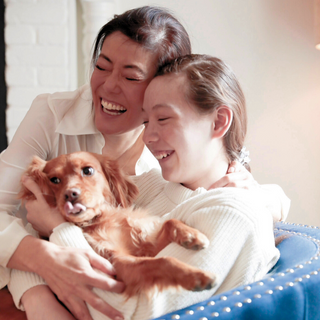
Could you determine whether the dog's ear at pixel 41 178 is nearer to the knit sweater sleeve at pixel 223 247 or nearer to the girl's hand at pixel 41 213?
the girl's hand at pixel 41 213

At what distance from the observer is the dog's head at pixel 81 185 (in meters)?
1.03

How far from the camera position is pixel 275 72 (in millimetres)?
3051

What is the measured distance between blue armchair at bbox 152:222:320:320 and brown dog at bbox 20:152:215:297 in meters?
0.13

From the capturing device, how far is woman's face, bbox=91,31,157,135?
4.73 feet

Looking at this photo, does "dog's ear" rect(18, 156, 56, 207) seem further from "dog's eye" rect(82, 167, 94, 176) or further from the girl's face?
the girl's face

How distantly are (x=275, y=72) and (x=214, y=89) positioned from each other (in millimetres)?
1902

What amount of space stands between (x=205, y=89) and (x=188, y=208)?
0.50 metres

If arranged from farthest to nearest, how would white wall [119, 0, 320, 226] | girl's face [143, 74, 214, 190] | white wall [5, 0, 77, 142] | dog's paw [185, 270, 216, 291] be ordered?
1. white wall [119, 0, 320, 226]
2. white wall [5, 0, 77, 142]
3. girl's face [143, 74, 214, 190]
4. dog's paw [185, 270, 216, 291]

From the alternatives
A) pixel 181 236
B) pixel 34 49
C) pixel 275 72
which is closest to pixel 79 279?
pixel 181 236

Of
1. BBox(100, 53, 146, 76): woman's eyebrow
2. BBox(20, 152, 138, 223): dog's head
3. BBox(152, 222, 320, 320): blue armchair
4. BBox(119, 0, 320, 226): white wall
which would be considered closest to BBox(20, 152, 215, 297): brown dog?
BBox(20, 152, 138, 223): dog's head

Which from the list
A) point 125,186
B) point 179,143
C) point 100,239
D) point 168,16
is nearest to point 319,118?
point 168,16

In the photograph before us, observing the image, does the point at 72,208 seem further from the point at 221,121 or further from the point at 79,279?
Result: the point at 221,121

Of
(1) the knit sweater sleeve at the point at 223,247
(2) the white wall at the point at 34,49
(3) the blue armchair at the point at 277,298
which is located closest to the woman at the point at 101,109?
(1) the knit sweater sleeve at the point at 223,247

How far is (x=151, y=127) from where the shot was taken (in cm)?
136
